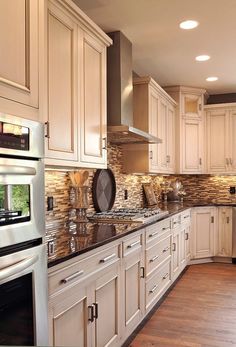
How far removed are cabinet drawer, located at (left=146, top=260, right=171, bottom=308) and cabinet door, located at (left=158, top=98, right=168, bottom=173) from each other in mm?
1397

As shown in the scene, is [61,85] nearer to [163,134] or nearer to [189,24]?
[189,24]

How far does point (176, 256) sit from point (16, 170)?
10.6 ft

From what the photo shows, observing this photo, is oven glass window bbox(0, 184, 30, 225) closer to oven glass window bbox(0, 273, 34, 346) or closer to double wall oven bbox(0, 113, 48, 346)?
double wall oven bbox(0, 113, 48, 346)

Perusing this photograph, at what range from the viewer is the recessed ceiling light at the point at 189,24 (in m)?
3.08

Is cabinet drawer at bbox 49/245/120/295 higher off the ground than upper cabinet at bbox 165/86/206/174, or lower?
lower

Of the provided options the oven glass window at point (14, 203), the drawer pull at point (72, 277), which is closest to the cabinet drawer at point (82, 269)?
the drawer pull at point (72, 277)

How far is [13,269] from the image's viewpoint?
4.22 ft

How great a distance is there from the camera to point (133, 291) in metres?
2.74

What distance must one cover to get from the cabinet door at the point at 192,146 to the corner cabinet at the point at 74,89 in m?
2.84

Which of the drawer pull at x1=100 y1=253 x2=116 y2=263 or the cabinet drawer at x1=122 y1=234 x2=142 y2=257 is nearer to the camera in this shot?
the drawer pull at x1=100 y1=253 x2=116 y2=263

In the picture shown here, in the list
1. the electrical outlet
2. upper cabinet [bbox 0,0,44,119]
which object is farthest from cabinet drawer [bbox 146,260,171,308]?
upper cabinet [bbox 0,0,44,119]

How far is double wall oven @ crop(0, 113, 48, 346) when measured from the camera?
1.27 m

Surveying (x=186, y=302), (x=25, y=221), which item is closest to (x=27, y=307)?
(x=25, y=221)

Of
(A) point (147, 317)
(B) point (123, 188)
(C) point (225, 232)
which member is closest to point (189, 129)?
(C) point (225, 232)
